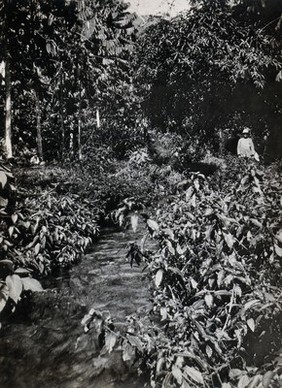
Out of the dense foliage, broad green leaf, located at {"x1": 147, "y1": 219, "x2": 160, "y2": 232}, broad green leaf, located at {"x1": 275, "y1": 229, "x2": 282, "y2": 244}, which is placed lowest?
broad green leaf, located at {"x1": 275, "y1": 229, "x2": 282, "y2": 244}

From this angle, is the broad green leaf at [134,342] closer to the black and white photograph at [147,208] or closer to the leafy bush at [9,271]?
the black and white photograph at [147,208]

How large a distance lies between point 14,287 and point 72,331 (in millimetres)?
3936

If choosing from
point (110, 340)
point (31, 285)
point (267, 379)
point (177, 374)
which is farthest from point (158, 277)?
point (267, 379)

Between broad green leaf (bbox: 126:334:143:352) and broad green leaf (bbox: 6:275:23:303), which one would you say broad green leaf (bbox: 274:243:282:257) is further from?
broad green leaf (bbox: 6:275:23:303)

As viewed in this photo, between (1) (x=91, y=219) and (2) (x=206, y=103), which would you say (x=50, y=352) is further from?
(2) (x=206, y=103)

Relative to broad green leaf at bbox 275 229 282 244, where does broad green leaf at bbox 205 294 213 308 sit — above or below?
below

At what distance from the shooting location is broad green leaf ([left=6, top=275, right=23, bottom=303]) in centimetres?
174

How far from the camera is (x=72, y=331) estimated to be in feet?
17.7

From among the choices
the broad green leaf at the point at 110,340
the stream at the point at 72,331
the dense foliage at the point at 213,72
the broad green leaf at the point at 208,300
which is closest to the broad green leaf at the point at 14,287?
the broad green leaf at the point at 110,340

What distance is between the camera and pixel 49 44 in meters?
9.02

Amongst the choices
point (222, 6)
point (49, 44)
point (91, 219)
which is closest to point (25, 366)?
point (91, 219)

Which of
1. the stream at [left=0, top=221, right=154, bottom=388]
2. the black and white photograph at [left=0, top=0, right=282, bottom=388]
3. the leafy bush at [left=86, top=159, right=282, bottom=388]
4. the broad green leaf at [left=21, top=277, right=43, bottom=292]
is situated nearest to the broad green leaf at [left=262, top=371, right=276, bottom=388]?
the black and white photograph at [left=0, top=0, right=282, bottom=388]

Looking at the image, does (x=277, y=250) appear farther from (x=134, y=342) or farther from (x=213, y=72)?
(x=213, y=72)

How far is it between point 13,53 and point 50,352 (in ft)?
23.0
